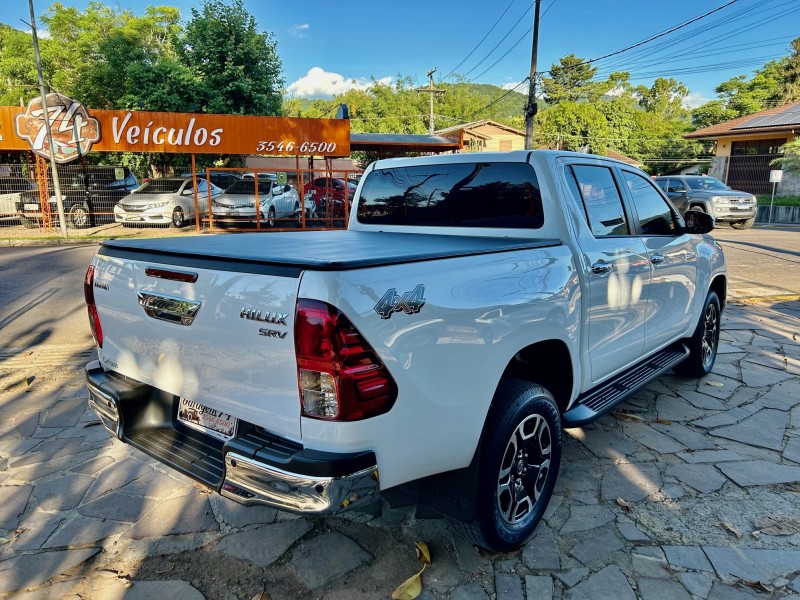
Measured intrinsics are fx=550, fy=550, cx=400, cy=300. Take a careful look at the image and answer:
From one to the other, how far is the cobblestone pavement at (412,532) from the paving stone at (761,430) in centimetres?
2

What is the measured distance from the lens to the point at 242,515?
299 centimetres

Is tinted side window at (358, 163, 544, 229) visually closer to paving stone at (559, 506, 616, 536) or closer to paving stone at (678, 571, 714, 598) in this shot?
paving stone at (559, 506, 616, 536)

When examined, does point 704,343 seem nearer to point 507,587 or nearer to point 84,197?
point 507,587

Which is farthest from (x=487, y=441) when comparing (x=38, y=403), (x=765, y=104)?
(x=765, y=104)

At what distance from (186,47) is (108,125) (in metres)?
11.7

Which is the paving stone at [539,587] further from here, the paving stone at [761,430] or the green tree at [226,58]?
the green tree at [226,58]

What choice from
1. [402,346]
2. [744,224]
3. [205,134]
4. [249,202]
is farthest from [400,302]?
[744,224]

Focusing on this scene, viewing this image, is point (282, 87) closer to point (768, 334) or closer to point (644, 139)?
point (768, 334)

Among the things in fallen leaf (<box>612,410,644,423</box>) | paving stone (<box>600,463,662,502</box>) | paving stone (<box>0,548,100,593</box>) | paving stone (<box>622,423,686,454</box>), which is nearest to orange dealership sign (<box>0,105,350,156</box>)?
fallen leaf (<box>612,410,644,423</box>)

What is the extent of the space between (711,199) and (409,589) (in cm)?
2077

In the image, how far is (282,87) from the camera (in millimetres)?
28297

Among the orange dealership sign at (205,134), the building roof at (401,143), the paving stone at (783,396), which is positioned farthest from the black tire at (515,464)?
the building roof at (401,143)

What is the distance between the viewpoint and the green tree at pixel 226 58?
25.1 m

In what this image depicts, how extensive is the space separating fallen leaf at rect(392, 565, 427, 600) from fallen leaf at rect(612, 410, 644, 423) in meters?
2.43
